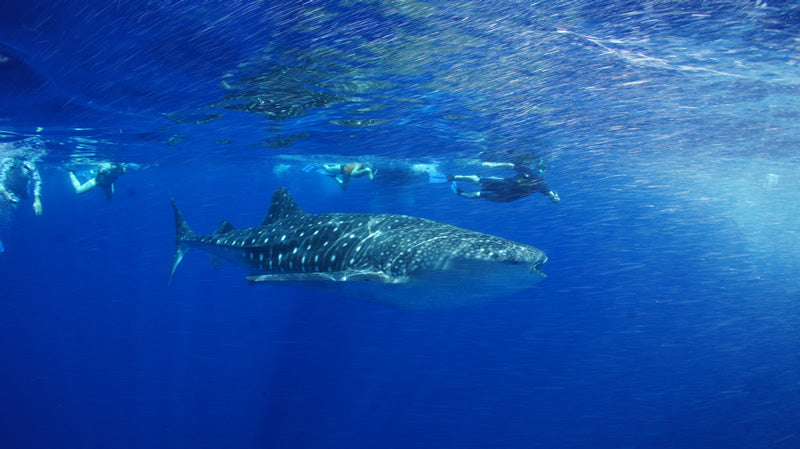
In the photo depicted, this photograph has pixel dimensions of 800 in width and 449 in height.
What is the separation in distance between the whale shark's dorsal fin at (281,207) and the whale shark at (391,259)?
206 millimetres

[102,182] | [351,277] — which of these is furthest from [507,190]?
[102,182]

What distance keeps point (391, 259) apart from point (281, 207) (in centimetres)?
396

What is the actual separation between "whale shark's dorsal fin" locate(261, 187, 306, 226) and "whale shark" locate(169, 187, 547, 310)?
0.21 metres

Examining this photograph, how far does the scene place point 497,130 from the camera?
15.5m

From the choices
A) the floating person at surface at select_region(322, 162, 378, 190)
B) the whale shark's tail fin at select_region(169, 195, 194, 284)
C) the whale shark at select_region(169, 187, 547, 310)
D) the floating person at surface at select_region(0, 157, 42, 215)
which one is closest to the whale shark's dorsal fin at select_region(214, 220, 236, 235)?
the whale shark's tail fin at select_region(169, 195, 194, 284)

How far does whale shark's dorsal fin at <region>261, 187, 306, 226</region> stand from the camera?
27.2ft

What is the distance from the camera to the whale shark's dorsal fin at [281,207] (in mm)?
8281

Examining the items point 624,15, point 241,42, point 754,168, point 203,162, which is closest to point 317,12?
point 241,42

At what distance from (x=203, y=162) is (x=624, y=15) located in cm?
2652

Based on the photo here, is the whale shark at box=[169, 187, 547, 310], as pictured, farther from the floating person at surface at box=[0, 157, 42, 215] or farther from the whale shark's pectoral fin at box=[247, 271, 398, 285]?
the floating person at surface at box=[0, 157, 42, 215]

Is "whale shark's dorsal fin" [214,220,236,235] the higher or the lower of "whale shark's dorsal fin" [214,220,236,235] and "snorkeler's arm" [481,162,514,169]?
the lower

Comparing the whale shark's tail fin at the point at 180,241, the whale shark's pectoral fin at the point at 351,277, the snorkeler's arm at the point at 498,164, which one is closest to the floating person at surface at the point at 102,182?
the whale shark's tail fin at the point at 180,241

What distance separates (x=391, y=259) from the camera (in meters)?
5.35

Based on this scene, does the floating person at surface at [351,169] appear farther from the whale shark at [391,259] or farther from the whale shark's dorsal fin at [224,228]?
the whale shark at [391,259]
